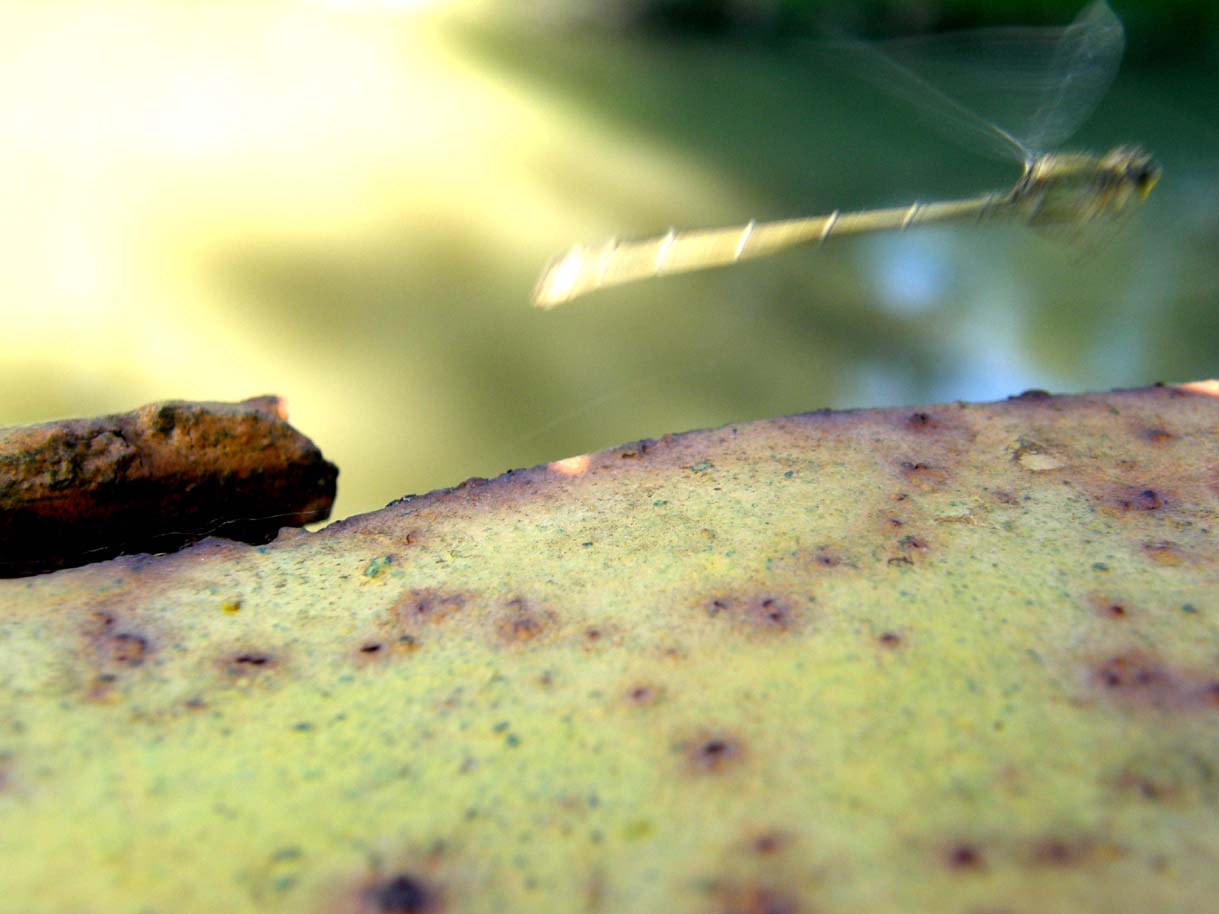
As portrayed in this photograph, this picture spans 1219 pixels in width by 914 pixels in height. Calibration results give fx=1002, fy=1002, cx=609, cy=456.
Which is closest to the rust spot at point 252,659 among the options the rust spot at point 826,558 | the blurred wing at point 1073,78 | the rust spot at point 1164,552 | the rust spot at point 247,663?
the rust spot at point 247,663

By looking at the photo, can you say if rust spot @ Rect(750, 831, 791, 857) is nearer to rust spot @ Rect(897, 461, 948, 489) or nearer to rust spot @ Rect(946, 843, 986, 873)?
rust spot @ Rect(946, 843, 986, 873)

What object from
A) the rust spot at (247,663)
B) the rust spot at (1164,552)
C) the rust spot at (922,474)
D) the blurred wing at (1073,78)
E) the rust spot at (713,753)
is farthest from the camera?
the blurred wing at (1073,78)

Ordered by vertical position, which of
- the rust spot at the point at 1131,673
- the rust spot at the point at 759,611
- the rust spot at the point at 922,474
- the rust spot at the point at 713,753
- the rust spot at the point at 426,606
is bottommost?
the rust spot at the point at 713,753

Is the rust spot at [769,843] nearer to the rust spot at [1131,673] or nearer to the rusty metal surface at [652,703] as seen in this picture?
the rusty metal surface at [652,703]

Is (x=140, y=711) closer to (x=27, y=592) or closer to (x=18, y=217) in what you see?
(x=27, y=592)

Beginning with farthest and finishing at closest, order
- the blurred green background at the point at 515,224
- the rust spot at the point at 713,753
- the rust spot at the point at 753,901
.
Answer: the blurred green background at the point at 515,224
the rust spot at the point at 713,753
the rust spot at the point at 753,901

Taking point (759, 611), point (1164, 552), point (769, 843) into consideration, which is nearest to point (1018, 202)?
point (1164, 552)

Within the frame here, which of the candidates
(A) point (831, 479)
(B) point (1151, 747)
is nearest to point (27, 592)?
(A) point (831, 479)

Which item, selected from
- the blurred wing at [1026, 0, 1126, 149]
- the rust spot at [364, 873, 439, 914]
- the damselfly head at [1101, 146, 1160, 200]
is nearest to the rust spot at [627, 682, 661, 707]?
the rust spot at [364, 873, 439, 914]
